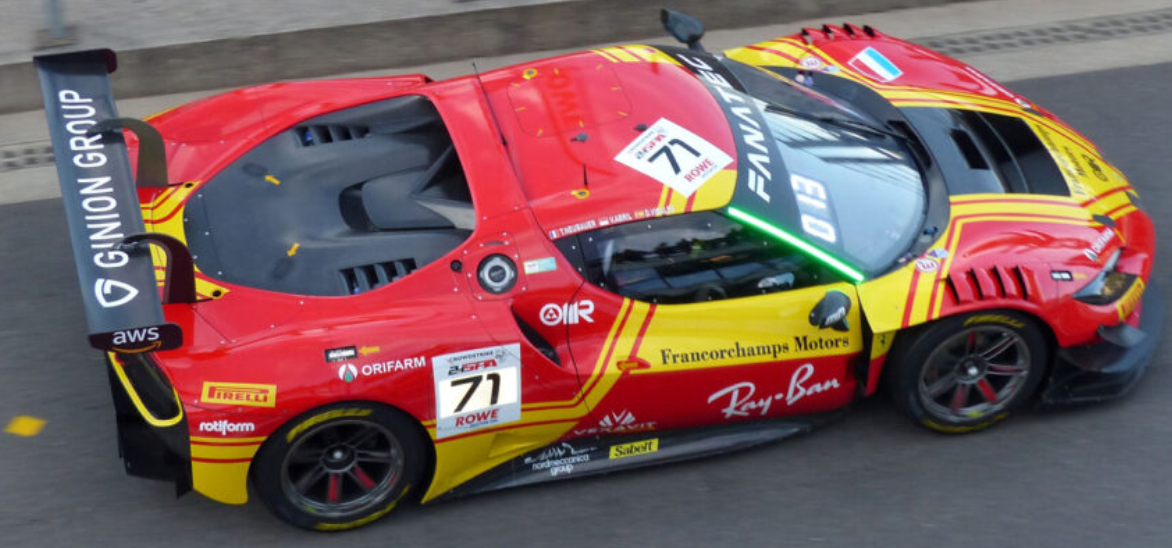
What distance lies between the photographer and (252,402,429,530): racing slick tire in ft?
14.6

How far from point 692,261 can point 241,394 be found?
1.69m

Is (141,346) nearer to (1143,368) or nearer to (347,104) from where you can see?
(347,104)

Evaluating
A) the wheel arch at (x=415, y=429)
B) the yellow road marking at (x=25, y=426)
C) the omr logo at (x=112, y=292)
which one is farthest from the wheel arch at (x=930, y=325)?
the yellow road marking at (x=25, y=426)

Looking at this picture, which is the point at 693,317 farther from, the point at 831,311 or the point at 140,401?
the point at 140,401

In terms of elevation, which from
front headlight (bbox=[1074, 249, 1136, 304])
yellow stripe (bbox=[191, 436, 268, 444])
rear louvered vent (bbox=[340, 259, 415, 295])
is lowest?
yellow stripe (bbox=[191, 436, 268, 444])

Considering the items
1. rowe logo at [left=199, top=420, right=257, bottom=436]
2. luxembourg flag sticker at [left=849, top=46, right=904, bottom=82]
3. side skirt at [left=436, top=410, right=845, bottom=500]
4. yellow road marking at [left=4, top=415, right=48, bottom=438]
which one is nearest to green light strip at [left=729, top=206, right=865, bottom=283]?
side skirt at [left=436, top=410, right=845, bottom=500]

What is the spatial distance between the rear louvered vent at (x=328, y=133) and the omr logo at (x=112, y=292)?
3.88 ft

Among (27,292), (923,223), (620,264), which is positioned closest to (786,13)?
(923,223)

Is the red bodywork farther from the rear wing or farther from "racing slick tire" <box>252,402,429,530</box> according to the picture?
the rear wing

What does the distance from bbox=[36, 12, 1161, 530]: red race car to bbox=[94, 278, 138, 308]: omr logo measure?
0.6 inches

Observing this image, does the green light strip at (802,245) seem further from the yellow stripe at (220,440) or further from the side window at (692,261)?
the yellow stripe at (220,440)

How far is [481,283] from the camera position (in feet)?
15.1

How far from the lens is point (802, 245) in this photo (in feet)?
15.5

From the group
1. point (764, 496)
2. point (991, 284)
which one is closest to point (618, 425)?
point (764, 496)
